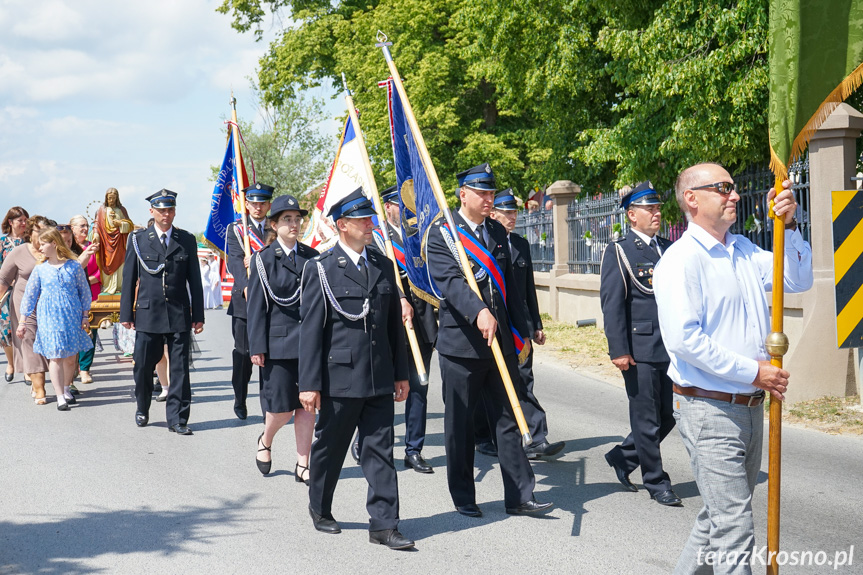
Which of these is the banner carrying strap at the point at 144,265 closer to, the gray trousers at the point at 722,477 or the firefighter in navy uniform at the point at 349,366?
the firefighter in navy uniform at the point at 349,366

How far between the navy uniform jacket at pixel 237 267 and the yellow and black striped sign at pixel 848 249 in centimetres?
533

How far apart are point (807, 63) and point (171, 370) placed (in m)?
6.63

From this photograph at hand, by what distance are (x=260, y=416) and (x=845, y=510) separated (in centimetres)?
580

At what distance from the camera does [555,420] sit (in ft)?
29.0

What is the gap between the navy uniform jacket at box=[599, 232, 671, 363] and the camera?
6.03 metres

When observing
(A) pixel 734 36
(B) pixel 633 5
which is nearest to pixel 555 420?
(A) pixel 734 36

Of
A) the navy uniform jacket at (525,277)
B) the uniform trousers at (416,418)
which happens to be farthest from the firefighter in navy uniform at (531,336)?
the uniform trousers at (416,418)

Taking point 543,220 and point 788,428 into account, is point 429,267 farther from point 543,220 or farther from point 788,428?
point 543,220

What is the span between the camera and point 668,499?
5.83 meters

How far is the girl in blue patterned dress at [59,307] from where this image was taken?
998cm

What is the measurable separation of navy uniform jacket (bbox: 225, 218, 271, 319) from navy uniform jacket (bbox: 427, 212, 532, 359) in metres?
3.12

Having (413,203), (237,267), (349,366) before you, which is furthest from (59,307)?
(349,366)

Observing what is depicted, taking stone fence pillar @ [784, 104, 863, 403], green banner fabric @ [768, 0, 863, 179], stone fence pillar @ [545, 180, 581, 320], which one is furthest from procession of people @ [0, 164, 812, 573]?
stone fence pillar @ [545, 180, 581, 320]

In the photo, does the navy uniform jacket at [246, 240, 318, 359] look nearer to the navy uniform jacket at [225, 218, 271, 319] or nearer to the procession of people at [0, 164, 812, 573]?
the procession of people at [0, 164, 812, 573]
